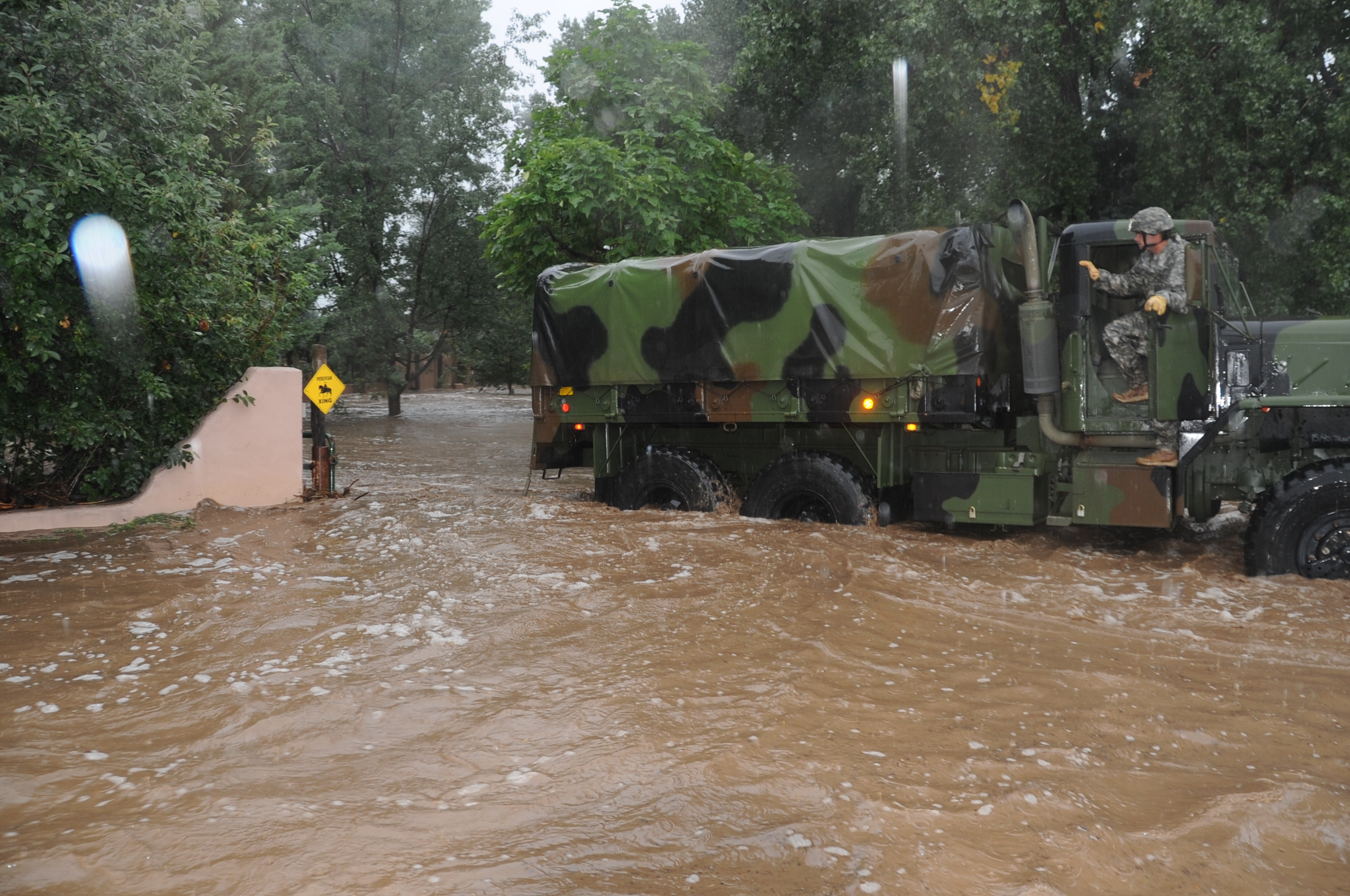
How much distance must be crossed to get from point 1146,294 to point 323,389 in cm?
914

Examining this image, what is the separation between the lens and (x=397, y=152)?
2834 cm

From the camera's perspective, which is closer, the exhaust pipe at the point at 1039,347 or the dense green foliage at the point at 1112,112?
the exhaust pipe at the point at 1039,347

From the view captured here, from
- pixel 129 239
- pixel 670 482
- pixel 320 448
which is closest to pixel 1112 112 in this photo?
pixel 670 482

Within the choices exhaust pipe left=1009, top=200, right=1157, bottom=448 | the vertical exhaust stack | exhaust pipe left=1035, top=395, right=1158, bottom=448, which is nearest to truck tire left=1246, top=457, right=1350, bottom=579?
exhaust pipe left=1035, top=395, right=1158, bottom=448

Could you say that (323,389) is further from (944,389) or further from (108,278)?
(944,389)

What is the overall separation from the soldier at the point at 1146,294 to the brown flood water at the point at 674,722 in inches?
43.7

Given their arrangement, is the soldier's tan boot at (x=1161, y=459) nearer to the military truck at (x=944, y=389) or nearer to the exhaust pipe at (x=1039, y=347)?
the military truck at (x=944, y=389)

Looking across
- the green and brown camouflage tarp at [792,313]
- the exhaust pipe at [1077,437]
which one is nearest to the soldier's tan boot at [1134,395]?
the exhaust pipe at [1077,437]

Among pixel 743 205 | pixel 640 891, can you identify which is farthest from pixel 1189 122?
pixel 640 891

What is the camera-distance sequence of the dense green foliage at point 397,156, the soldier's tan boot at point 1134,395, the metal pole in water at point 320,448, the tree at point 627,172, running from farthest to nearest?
1. the dense green foliage at point 397,156
2. the tree at point 627,172
3. the metal pole in water at point 320,448
4. the soldier's tan boot at point 1134,395

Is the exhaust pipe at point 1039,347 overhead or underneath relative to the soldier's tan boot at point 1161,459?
overhead

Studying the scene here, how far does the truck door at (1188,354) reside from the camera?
24.3 ft

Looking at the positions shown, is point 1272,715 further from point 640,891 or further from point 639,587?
point 639,587

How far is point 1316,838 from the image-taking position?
3.46 metres
